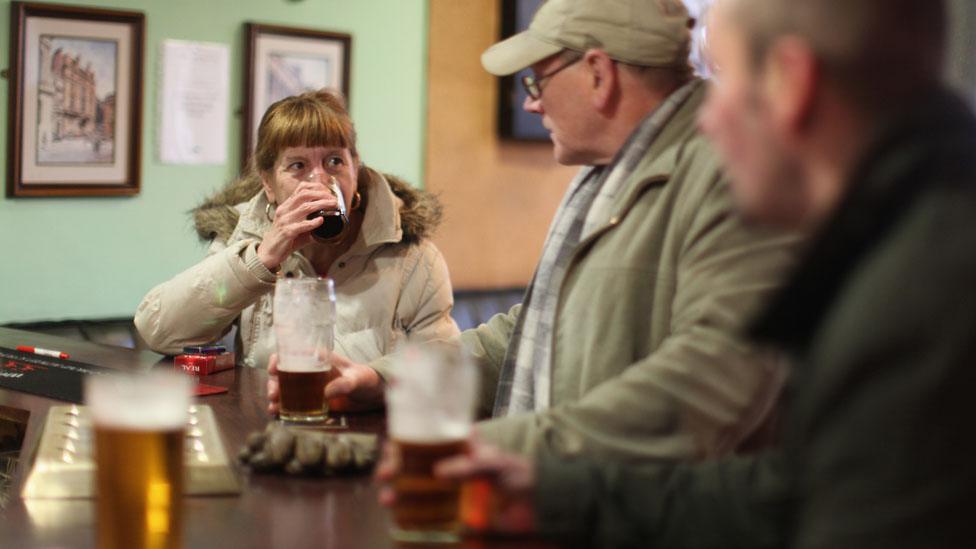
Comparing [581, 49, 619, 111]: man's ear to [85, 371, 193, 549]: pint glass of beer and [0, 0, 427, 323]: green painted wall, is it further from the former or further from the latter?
[0, 0, 427, 323]: green painted wall

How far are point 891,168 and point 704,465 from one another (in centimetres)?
47

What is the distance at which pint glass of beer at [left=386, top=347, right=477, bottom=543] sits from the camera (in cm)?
122

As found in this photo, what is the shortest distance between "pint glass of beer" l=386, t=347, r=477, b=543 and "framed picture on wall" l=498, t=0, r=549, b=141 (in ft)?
12.8

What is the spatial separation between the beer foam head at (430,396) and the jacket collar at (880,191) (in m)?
0.34

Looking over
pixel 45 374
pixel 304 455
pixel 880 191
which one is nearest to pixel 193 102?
pixel 45 374

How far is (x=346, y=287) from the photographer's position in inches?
114

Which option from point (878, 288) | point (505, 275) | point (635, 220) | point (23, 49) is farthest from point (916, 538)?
point (505, 275)

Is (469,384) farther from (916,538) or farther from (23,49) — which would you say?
(23,49)

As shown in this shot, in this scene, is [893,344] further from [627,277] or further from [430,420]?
[627,277]

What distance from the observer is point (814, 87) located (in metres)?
1.04

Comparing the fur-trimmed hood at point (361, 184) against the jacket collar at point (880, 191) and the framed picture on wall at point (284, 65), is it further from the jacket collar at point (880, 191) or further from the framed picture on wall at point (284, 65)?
the jacket collar at point (880, 191)

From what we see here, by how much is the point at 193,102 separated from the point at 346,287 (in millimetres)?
1662

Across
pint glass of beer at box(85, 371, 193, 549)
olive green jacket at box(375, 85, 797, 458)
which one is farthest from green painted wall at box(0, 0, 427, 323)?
pint glass of beer at box(85, 371, 193, 549)

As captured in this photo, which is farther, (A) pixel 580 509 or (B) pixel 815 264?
(A) pixel 580 509
